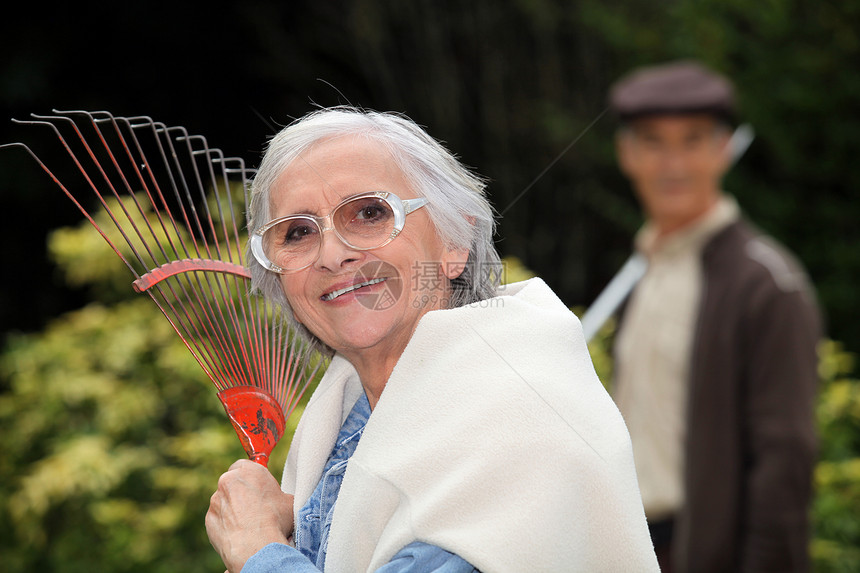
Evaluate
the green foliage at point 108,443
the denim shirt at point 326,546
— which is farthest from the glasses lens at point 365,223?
the green foliage at point 108,443

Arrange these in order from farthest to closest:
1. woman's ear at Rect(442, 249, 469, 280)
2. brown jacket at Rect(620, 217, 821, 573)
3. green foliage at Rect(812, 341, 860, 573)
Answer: green foliage at Rect(812, 341, 860, 573) → brown jacket at Rect(620, 217, 821, 573) → woman's ear at Rect(442, 249, 469, 280)

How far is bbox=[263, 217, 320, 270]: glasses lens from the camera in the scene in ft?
4.99

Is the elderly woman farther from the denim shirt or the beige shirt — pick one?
the beige shirt

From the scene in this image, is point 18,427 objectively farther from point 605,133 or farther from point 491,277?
point 605,133

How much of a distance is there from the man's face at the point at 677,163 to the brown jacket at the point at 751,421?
1.16 ft

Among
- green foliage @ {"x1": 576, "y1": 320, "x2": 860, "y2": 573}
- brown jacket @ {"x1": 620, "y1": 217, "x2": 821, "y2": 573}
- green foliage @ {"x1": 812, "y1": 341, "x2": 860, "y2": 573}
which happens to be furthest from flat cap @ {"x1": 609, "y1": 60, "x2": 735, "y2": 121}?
green foliage @ {"x1": 812, "y1": 341, "x2": 860, "y2": 573}

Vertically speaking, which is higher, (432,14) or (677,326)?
(432,14)

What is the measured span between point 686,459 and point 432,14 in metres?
5.16

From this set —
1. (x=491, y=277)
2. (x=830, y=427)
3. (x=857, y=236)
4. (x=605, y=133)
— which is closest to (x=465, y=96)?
(x=605, y=133)

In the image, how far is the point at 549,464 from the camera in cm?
125

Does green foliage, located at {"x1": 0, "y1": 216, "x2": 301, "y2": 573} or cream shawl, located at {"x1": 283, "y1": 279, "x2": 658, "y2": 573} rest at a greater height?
cream shawl, located at {"x1": 283, "y1": 279, "x2": 658, "y2": 573}

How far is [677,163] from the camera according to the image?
3430 millimetres

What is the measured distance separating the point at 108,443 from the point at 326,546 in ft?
7.83

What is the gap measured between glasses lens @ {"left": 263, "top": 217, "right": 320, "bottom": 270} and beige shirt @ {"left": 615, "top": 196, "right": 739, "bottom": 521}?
6.27 feet
